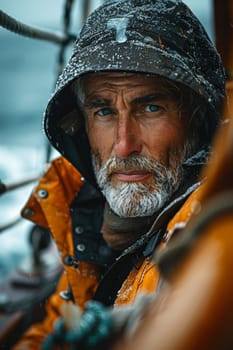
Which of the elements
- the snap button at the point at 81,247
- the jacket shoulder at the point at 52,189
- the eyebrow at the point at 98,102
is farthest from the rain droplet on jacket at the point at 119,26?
the snap button at the point at 81,247

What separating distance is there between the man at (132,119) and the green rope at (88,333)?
98 cm

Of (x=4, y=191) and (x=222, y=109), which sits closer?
(x=222, y=109)

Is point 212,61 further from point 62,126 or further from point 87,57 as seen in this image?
point 62,126

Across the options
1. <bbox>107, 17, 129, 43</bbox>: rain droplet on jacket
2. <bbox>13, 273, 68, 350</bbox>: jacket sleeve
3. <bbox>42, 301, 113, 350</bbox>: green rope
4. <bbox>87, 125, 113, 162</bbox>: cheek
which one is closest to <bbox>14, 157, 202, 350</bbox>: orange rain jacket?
<bbox>13, 273, 68, 350</bbox>: jacket sleeve

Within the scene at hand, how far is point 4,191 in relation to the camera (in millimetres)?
2355

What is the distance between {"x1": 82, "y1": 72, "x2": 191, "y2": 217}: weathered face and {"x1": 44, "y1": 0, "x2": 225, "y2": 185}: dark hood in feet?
0.40

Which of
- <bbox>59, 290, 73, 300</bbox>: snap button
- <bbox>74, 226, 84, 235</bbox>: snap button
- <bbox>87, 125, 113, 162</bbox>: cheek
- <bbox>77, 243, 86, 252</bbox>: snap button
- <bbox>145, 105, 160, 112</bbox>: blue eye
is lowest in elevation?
<bbox>59, 290, 73, 300</bbox>: snap button

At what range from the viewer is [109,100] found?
203 centimetres

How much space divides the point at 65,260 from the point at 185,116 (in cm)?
80

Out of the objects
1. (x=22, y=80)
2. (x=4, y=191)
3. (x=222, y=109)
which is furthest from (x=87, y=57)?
(x=22, y=80)

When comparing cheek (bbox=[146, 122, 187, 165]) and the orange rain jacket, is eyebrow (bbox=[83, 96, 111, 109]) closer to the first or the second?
cheek (bbox=[146, 122, 187, 165])

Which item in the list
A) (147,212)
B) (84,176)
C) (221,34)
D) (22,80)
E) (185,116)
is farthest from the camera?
(22,80)

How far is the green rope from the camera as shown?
631 mm

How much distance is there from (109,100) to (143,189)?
1.28 ft
